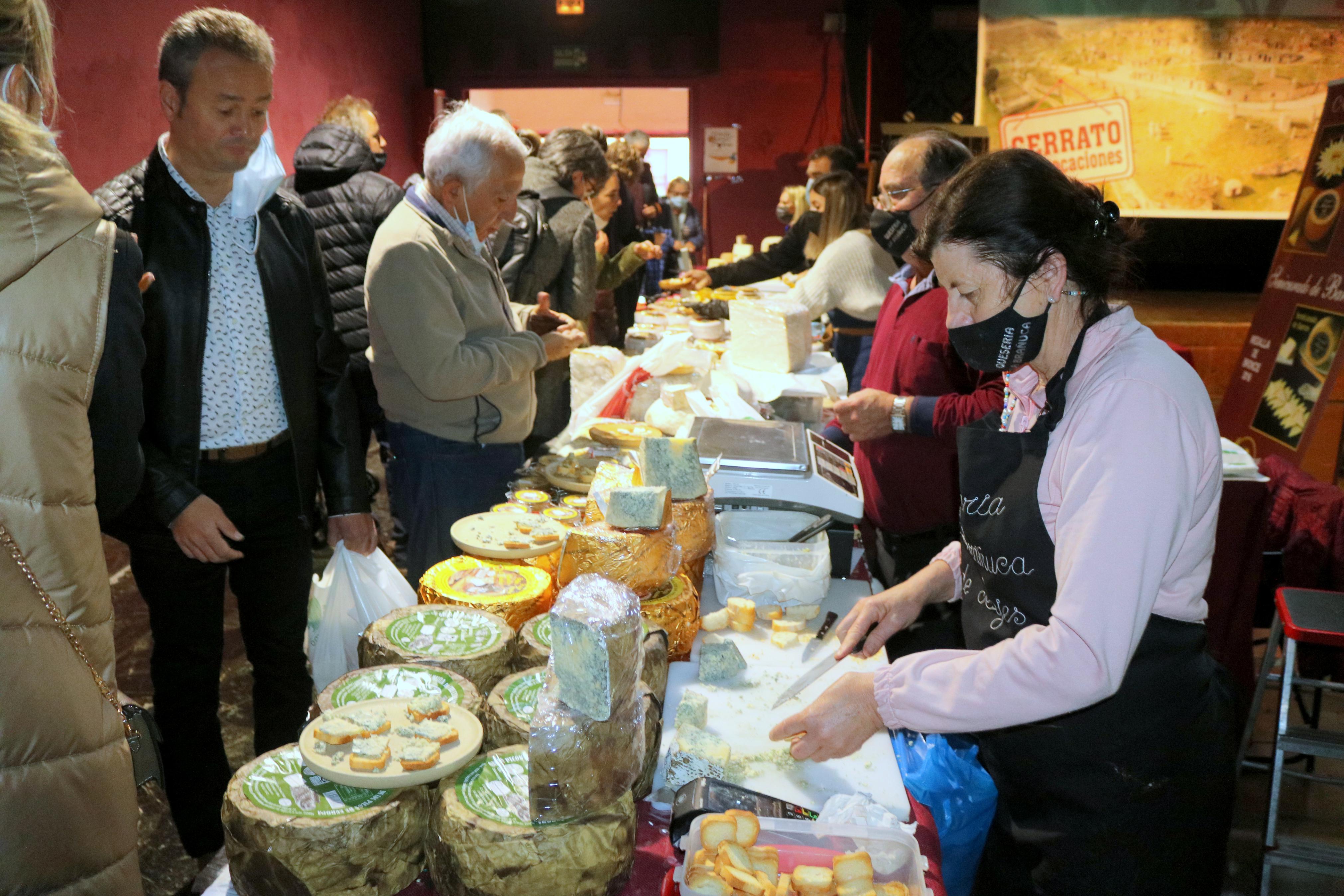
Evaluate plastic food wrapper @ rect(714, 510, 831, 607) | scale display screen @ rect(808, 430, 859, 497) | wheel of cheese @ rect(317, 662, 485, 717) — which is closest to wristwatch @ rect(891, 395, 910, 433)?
scale display screen @ rect(808, 430, 859, 497)

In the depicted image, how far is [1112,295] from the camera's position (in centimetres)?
143

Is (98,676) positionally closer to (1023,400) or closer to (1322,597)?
(1023,400)

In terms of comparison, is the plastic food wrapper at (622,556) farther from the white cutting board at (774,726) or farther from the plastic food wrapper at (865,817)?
the plastic food wrapper at (865,817)

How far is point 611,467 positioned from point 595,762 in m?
1.08

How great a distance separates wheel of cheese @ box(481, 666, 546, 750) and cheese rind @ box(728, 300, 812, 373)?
2.83 m

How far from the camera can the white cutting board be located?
1379mm

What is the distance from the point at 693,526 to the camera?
5.94ft

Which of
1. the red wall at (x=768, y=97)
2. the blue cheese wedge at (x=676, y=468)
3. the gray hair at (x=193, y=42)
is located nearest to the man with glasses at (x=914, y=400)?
the blue cheese wedge at (x=676, y=468)

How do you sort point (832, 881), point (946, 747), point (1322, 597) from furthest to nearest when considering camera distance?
point (1322, 597)
point (946, 747)
point (832, 881)

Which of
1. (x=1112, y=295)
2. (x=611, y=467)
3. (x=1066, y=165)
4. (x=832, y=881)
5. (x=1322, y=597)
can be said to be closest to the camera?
(x=832, y=881)

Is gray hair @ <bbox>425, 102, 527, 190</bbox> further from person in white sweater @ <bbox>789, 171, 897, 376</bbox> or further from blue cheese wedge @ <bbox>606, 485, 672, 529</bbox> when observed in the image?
person in white sweater @ <bbox>789, 171, 897, 376</bbox>

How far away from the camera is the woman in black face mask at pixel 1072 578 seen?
3.93ft

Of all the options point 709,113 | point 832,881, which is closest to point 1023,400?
point 832,881

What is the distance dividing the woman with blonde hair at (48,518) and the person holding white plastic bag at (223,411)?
91 cm
